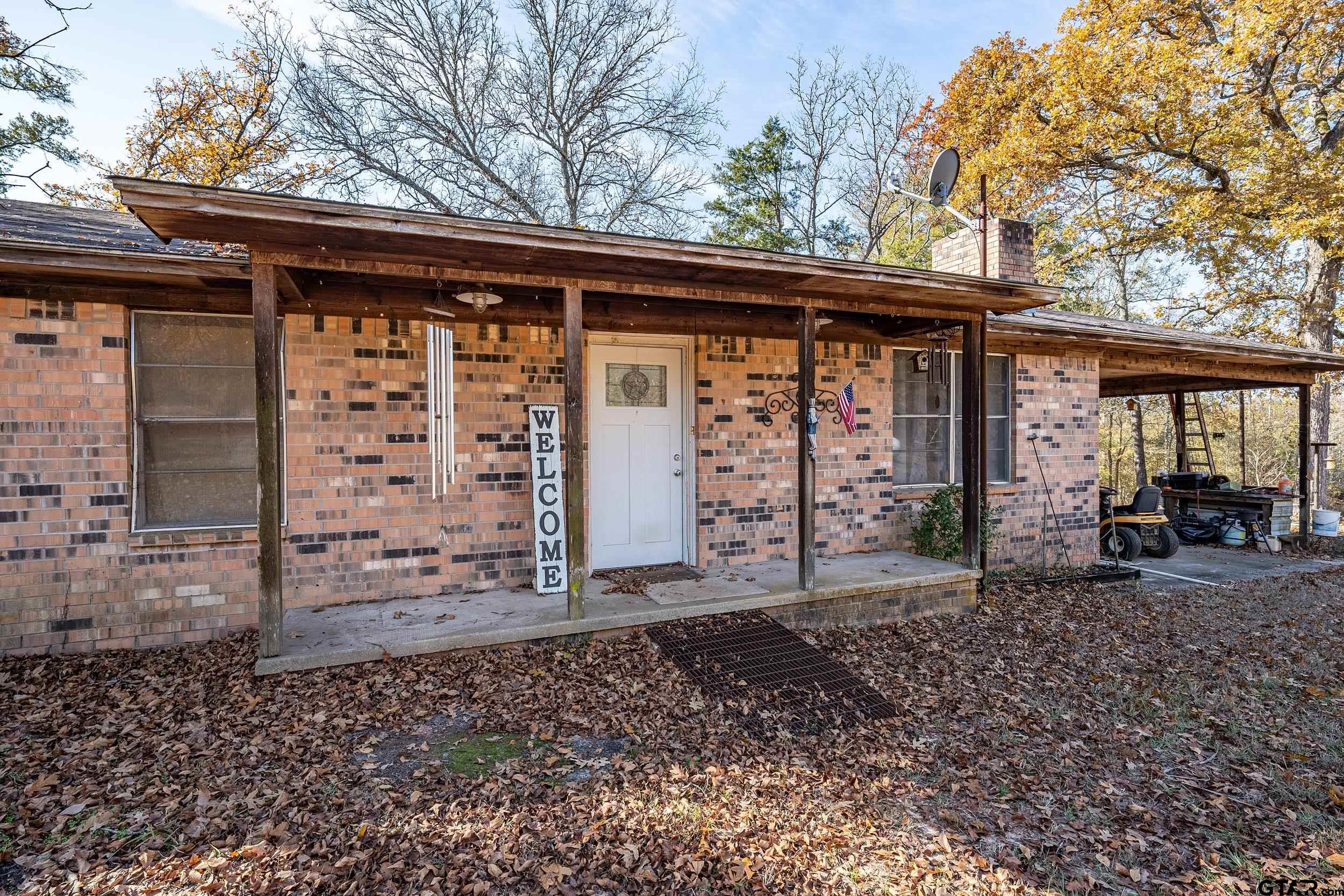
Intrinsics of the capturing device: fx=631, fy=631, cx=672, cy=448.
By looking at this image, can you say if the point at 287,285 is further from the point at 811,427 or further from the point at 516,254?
the point at 811,427

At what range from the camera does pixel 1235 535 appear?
9.38m

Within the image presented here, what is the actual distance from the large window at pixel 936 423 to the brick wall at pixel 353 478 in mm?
427

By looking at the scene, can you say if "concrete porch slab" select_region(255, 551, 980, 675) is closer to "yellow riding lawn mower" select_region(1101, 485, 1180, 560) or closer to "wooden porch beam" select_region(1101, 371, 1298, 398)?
"yellow riding lawn mower" select_region(1101, 485, 1180, 560)

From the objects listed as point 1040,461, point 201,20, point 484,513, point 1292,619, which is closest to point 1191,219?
point 1040,461

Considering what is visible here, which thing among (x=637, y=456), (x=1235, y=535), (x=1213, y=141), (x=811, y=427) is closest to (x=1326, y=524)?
(x=1235, y=535)

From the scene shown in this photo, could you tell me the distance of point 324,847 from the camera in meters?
2.35

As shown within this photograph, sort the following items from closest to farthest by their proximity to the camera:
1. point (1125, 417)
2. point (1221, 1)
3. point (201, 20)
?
point (201, 20), point (1221, 1), point (1125, 417)

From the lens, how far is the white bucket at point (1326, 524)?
32.5ft

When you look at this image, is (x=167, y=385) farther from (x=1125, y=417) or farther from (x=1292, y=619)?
(x=1125, y=417)

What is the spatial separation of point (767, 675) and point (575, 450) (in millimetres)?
1874

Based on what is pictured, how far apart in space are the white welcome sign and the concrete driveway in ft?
20.6

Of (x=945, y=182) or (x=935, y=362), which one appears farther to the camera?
(x=945, y=182)

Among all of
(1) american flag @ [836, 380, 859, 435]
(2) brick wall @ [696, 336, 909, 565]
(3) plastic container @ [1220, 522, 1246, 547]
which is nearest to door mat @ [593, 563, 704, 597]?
(2) brick wall @ [696, 336, 909, 565]

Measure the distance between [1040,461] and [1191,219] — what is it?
7957 mm
